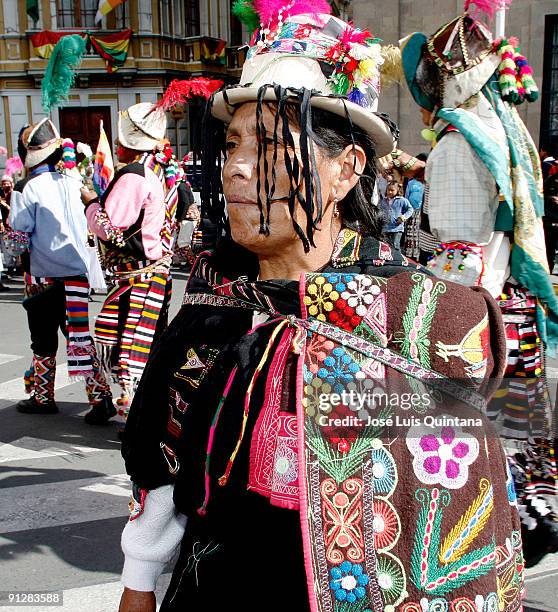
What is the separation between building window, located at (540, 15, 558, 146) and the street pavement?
11.0 meters

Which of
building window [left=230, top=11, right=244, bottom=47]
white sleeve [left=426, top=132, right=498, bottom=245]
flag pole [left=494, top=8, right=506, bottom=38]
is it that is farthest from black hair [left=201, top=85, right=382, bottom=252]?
building window [left=230, top=11, right=244, bottom=47]

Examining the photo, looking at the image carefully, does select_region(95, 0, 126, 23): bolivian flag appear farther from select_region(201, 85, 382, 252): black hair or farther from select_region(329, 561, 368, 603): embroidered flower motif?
select_region(329, 561, 368, 603): embroidered flower motif

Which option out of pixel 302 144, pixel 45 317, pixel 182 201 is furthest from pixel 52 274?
pixel 302 144

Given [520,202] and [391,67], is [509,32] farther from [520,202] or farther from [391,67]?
A: [391,67]

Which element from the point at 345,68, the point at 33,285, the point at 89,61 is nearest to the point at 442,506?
the point at 345,68

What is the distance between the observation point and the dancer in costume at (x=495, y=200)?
2.95 metres

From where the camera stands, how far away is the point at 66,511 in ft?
13.4

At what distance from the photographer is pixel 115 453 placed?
501 centimetres

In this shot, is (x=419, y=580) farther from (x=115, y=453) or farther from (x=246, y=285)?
(x=115, y=453)

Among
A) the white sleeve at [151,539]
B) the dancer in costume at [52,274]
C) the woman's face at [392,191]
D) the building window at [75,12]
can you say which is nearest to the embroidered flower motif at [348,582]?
the white sleeve at [151,539]

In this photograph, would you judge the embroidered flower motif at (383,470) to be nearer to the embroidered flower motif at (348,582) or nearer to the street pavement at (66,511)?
the embroidered flower motif at (348,582)

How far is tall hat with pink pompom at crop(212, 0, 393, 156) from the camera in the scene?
1.65m

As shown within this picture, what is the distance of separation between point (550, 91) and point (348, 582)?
14.5 metres

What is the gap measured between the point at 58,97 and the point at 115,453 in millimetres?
3293
